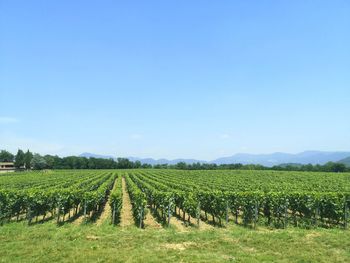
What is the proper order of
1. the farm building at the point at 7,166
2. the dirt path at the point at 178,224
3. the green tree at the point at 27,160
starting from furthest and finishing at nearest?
1. the farm building at the point at 7,166
2. the green tree at the point at 27,160
3. the dirt path at the point at 178,224

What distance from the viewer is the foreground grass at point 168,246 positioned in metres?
11.5

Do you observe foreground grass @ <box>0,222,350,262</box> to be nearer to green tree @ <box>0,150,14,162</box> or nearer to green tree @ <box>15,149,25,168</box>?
green tree @ <box>15,149,25,168</box>

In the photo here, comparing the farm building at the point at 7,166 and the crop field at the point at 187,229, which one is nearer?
the crop field at the point at 187,229

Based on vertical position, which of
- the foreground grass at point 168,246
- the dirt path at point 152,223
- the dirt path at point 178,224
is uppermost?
the foreground grass at point 168,246

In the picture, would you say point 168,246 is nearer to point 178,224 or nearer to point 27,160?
point 178,224

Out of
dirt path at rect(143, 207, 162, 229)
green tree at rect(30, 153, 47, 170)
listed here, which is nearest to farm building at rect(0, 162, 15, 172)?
green tree at rect(30, 153, 47, 170)

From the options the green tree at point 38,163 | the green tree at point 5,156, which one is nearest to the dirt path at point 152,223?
→ the green tree at point 38,163

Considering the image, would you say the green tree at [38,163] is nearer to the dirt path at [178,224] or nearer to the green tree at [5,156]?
the green tree at [5,156]

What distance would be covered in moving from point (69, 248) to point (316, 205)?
16380mm

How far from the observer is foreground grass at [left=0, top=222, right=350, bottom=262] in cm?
1147

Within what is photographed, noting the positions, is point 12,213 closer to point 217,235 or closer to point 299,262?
point 217,235

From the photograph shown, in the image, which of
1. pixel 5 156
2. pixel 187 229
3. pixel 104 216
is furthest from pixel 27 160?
pixel 187 229

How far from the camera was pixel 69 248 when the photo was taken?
12.8 meters

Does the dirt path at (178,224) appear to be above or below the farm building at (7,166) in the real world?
below
